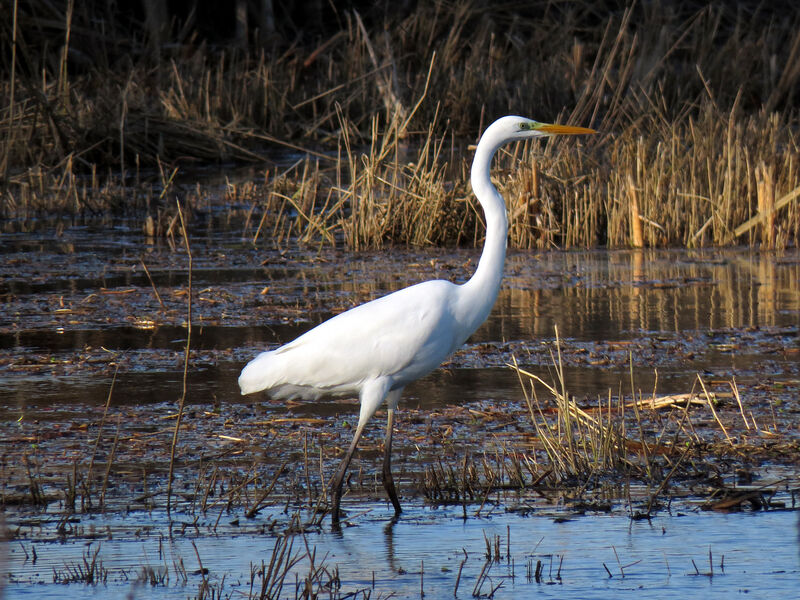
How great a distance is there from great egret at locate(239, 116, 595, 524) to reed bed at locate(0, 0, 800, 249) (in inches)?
129

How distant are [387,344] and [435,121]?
5986 millimetres

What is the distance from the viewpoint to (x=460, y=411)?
6227 millimetres

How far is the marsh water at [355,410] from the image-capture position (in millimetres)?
4223

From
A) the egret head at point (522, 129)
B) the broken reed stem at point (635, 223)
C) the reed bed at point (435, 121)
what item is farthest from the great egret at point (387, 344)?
the broken reed stem at point (635, 223)

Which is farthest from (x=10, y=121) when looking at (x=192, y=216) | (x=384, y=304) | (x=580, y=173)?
(x=384, y=304)

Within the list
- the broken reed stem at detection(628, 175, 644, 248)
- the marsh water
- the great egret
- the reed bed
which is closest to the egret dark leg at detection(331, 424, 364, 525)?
the great egret

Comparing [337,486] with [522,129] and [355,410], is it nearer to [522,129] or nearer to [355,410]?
[355,410]

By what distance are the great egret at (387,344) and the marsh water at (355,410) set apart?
0.29m

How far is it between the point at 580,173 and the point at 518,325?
419 centimetres

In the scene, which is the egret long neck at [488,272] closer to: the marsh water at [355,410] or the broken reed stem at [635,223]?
the marsh water at [355,410]

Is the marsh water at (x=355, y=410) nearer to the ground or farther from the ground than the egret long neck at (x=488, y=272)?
nearer to the ground

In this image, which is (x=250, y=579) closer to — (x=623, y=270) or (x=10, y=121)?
(x=623, y=270)

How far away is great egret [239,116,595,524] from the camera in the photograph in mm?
5078

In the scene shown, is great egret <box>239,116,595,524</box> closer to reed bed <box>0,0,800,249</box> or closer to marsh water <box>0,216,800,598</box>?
marsh water <box>0,216,800,598</box>
